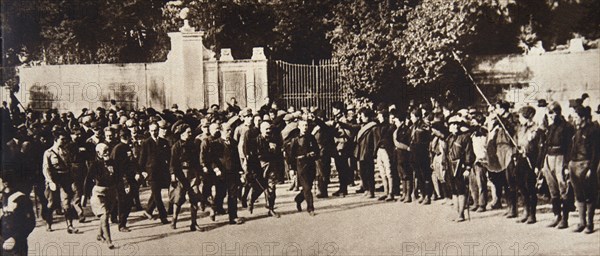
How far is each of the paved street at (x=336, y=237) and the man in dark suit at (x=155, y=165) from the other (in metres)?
0.15

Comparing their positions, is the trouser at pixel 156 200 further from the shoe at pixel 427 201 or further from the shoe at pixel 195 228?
the shoe at pixel 427 201

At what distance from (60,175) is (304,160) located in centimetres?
208

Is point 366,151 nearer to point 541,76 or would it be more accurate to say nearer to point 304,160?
point 304,160

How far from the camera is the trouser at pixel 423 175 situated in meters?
5.71

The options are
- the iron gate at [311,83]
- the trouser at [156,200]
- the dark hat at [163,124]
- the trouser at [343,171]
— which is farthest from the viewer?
the trouser at [343,171]

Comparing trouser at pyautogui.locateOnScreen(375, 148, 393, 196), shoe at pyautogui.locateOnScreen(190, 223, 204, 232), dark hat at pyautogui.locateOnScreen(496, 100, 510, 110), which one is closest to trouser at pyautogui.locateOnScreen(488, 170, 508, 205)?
dark hat at pyautogui.locateOnScreen(496, 100, 510, 110)

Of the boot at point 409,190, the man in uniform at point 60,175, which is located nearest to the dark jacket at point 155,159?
the man in uniform at point 60,175

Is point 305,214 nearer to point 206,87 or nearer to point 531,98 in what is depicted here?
point 206,87

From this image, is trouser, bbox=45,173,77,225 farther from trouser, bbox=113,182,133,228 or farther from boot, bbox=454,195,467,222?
boot, bbox=454,195,467,222

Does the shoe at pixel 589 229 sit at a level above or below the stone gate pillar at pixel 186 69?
below

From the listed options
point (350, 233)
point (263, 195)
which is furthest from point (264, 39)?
point (350, 233)

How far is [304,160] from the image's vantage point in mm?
5703

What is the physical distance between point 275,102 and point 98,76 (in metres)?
1.70

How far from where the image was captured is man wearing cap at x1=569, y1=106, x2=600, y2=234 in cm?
512
